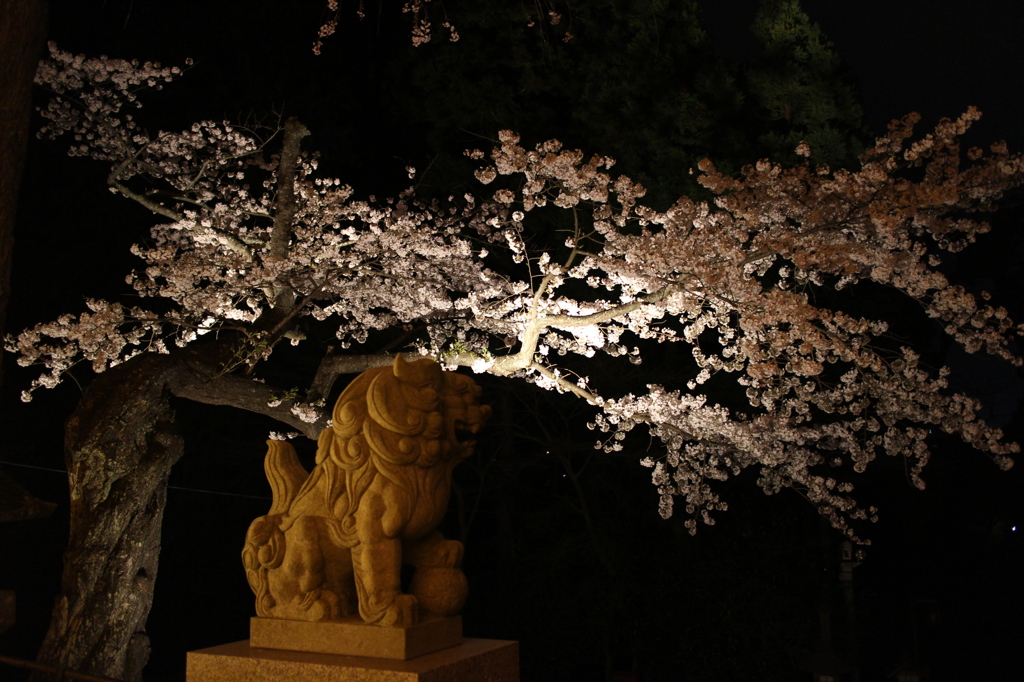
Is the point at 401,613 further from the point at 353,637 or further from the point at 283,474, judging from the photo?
the point at 283,474

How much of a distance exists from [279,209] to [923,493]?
9566 mm

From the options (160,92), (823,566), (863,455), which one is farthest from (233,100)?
(823,566)

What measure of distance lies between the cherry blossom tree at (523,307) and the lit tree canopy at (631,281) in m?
0.03

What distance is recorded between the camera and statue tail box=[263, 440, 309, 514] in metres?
3.47

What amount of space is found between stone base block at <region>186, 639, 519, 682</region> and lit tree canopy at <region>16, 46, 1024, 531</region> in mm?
3686

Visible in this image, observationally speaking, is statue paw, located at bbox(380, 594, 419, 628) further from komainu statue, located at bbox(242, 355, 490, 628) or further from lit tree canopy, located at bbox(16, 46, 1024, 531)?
lit tree canopy, located at bbox(16, 46, 1024, 531)

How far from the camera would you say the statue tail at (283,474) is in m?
3.47

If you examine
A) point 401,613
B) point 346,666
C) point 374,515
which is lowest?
point 346,666

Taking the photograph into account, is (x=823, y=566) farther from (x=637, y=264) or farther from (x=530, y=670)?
(x=637, y=264)

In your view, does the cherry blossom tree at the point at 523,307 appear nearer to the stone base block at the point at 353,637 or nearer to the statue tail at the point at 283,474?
the statue tail at the point at 283,474

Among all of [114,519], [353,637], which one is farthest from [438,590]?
[114,519]

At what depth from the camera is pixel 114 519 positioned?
6566 mm

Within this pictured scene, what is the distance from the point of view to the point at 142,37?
999cm

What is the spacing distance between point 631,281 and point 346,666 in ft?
16.2
